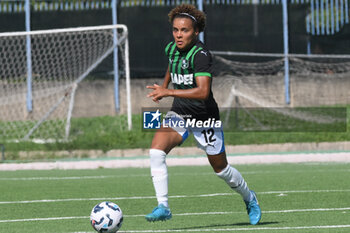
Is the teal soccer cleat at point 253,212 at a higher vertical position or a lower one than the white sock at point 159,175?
lower

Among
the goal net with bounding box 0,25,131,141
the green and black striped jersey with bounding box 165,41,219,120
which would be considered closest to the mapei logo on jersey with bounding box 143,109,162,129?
the green and black striped jersey with bounding box 165,41,219,120

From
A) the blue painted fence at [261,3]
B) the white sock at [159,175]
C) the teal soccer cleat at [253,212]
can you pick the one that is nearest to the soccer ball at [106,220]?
the white sock at [159,175]

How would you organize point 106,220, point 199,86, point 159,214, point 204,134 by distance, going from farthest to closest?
point 204,134, point 199,86, point 159,214, point 106,220

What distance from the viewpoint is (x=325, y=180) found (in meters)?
14.1

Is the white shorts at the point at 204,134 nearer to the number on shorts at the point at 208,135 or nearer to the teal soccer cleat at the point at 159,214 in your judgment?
the number on shorts at the point at 208,135

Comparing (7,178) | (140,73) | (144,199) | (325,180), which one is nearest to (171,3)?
(140,73)

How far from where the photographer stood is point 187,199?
1182 centimetres

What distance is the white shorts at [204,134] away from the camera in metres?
8.90

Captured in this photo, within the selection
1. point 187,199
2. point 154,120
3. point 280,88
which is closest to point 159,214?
point 187,199

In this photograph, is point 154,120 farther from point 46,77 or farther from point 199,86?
point 46,77

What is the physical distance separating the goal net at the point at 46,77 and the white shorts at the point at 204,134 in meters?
12.1

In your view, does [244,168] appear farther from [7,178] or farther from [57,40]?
[57,40]

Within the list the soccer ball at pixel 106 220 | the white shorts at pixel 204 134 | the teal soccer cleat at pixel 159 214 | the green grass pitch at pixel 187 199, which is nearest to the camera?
the soccer ball at pixel 106 220

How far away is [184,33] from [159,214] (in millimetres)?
1875
